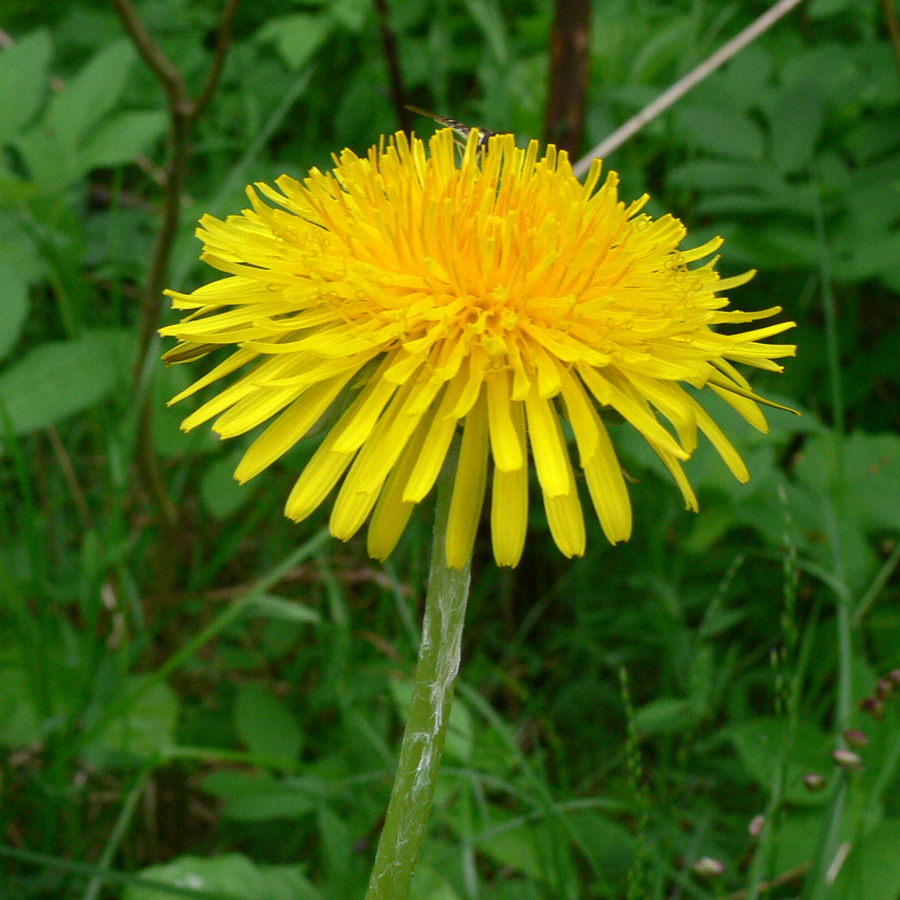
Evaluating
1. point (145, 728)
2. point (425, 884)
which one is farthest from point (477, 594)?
A: point (425, 884)

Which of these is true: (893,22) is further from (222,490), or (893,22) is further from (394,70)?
(222,490)

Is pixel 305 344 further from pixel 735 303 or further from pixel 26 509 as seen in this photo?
pixel 735 303

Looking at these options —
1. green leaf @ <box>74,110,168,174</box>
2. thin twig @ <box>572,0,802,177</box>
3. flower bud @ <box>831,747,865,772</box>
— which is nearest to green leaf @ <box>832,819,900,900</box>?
flower bud @ <box>831,747,865,772</box>

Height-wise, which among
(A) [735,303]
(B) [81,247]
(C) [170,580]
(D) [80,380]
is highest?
(A) [735,303]

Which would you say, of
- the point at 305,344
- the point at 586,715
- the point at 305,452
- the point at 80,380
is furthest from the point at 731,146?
the point at 305,344

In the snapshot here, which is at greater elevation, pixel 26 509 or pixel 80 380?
pixel 80 380
